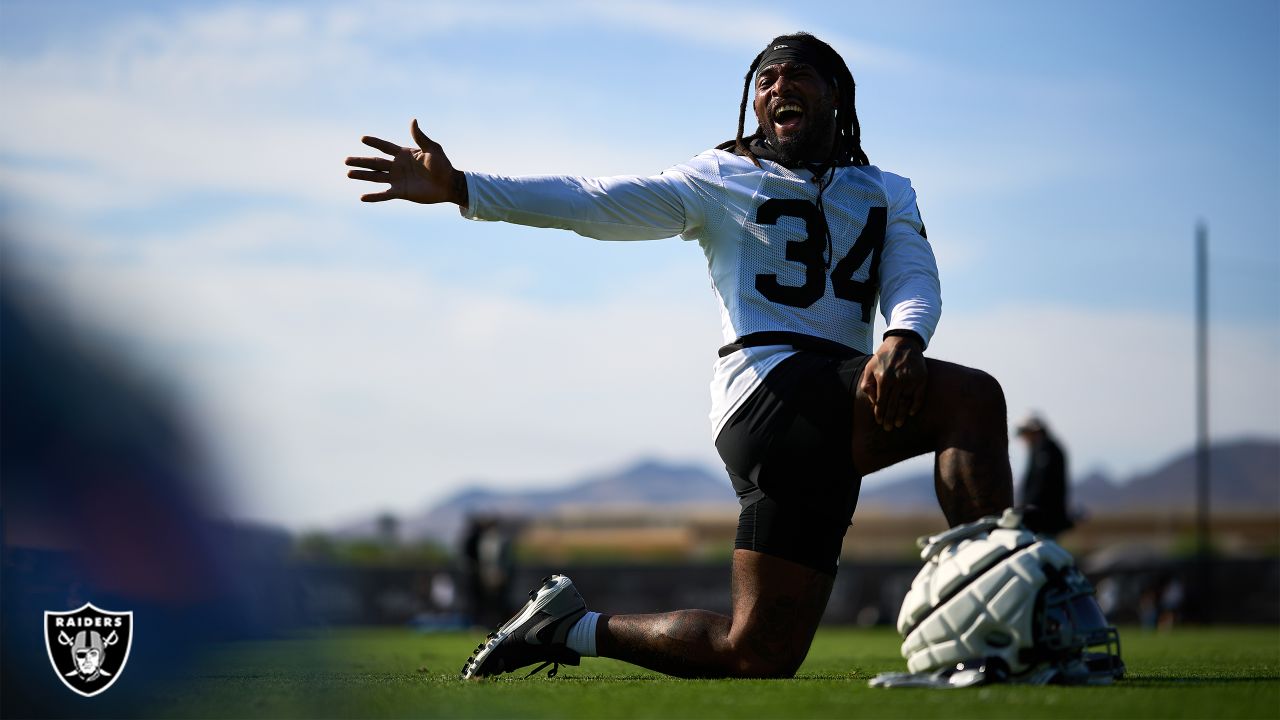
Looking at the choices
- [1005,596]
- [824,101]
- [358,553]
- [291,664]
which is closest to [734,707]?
[1005,596]

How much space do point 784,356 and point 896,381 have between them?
54cm

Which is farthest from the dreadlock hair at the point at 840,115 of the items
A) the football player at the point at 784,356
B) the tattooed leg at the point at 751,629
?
the tattooed leg at the point at 751,629

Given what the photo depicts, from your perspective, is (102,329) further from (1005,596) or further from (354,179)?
(1005,596)

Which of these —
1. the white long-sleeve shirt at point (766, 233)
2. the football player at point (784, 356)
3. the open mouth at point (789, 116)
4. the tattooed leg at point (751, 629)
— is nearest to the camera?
→ the football player at point (784, 356)

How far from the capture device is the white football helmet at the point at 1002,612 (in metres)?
3.80

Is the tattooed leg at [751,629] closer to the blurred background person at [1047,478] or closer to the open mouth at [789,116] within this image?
the open mouth at [789,116]

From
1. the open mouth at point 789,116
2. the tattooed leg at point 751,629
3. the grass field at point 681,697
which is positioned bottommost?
the grass field at point 681,697

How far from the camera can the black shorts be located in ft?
14.4

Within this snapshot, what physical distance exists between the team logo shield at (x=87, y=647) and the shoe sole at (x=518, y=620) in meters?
1.22

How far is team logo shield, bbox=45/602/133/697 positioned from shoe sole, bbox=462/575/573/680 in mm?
1224

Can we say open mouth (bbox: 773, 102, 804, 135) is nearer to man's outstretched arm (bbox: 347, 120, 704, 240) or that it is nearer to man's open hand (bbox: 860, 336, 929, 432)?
man's outstretched arm (bbox: 347, 120, 704, 240)

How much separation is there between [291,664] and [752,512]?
2.33 metres

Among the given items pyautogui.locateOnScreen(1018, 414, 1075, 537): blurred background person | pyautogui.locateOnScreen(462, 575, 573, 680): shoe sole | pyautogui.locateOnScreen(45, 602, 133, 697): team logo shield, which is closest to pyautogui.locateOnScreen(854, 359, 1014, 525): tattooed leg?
pyautogui.locateOnScreen(462, 575, 573, 680): shoe sole

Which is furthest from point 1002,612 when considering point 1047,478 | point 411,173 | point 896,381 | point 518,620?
point 1047,478
